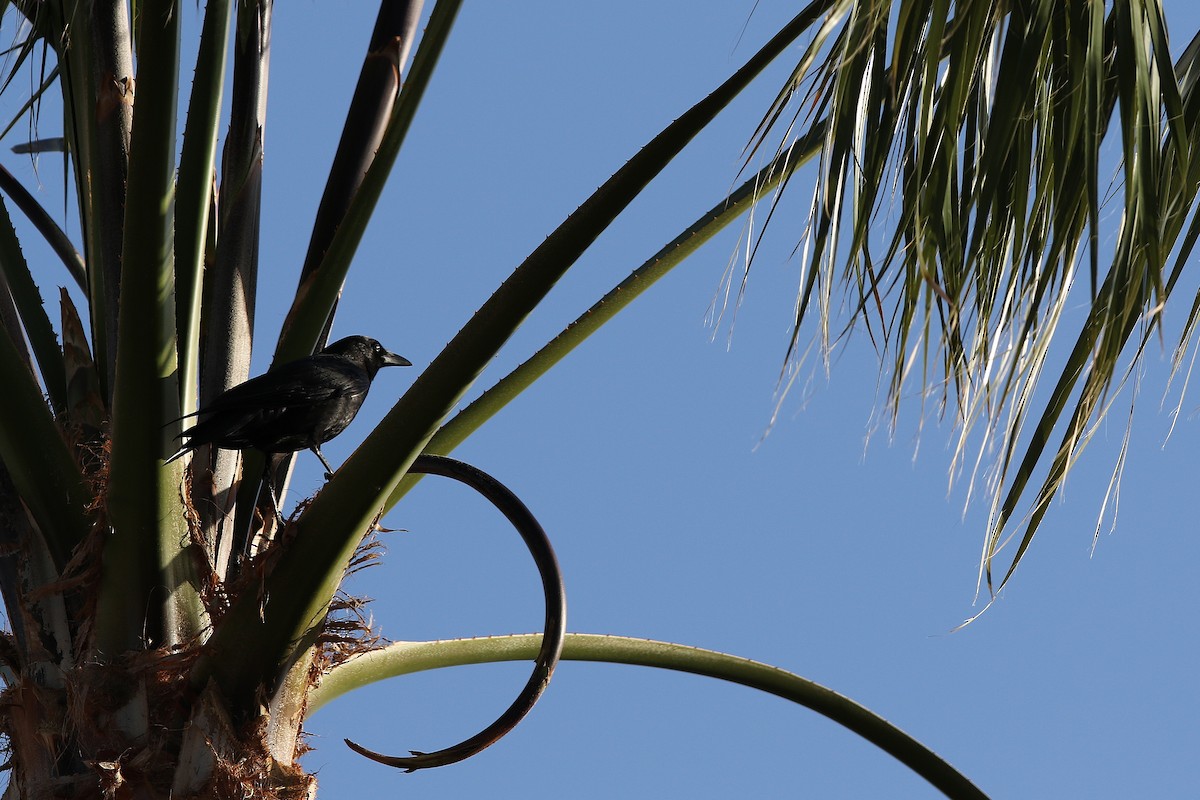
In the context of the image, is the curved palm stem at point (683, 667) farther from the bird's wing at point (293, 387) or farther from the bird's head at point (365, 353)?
the bird's head at point (365, 353)

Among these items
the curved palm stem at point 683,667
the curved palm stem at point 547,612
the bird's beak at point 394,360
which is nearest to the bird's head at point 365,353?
the bird's beak at point 394,360

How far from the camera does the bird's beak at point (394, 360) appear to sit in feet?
13.4

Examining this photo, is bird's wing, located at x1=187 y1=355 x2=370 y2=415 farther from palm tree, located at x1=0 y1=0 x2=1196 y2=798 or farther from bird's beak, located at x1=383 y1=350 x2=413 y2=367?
bird's beak, located at x1=383 y1=350 x2=413 y2=367

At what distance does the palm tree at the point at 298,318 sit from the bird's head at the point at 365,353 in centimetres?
30

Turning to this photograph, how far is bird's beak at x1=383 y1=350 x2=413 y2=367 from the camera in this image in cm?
408

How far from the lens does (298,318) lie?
3.02 m

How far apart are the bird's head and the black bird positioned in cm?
10

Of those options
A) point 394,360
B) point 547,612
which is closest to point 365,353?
point 394,360

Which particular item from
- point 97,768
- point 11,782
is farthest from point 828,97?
point 11,782

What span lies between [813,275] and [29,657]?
173 centimetres

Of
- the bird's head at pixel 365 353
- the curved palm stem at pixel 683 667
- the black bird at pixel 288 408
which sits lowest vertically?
the curved palm stem at pixel 683 667

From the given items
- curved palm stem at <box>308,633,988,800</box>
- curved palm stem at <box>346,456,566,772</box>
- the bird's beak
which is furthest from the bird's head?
curved palm stem at <box>308,633,988,800</box>

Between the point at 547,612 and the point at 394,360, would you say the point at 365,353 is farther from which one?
the point at 547,612

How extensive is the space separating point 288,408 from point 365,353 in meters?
0.96
